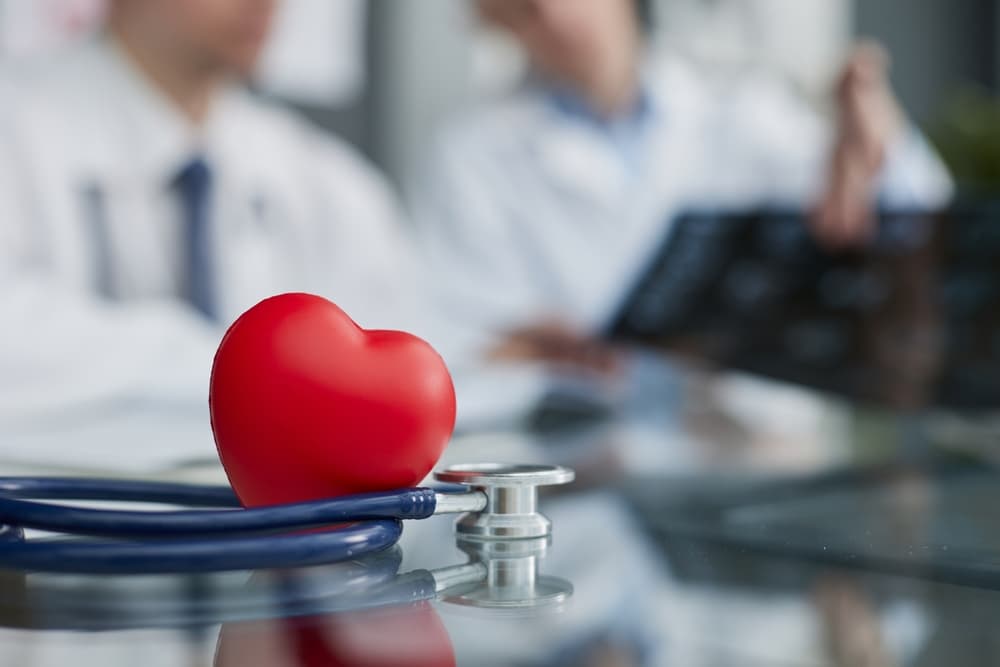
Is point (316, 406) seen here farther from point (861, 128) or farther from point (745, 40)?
point (745, 40)

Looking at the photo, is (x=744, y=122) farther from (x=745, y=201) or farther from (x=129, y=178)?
(x=129, y=178)

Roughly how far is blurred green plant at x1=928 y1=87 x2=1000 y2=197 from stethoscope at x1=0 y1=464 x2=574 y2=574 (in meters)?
1.69

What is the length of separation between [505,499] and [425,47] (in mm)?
1314

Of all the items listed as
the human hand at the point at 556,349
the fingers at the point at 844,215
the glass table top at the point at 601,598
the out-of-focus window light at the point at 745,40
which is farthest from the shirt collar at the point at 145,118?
the glass table top at the point at 601,598

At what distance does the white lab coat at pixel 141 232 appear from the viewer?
2.24 ft

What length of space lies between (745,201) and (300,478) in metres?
1.11

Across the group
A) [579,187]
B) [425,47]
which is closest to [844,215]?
[579,187]

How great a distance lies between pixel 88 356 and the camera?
69 centimetres

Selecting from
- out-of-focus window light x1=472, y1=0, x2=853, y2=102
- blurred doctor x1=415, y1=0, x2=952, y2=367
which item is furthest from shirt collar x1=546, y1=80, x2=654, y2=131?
out-of-focus window light x1=472, y1=0, x2=853, y2=102

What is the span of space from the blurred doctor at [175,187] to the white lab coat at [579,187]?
94 mm

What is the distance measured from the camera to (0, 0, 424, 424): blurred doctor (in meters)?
1.03

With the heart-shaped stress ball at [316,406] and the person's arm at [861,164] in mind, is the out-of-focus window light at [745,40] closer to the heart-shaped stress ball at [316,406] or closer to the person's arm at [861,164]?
the person's arm at [861,164]

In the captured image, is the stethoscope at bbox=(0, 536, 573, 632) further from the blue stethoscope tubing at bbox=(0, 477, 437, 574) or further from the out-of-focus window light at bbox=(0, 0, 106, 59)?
the out-of-focus window light at bbox=(0, 0, 106, 59)

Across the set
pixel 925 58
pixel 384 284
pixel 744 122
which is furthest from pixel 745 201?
pixel 925 58
